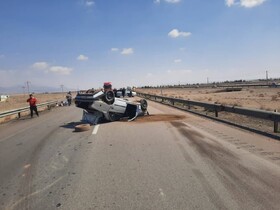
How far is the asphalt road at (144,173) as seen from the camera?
17.5ft

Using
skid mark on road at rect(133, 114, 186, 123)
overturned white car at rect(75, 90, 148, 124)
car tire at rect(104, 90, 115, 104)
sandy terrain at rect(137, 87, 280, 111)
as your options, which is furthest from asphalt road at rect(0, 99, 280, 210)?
sandy terrain at rect(137, 87, 280, 111)

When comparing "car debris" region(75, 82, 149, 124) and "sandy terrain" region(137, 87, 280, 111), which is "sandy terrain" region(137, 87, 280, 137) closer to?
"sandy terrain" region(137, 87, 280, 111)

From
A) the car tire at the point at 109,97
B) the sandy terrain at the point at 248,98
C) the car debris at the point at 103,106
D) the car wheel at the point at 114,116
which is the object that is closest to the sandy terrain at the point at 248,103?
the sandy terrain at the point at 248,98

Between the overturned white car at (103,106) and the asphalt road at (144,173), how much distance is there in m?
4.91

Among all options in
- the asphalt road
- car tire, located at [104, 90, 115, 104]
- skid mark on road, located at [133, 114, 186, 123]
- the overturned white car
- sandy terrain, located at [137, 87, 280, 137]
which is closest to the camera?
the asphalt road

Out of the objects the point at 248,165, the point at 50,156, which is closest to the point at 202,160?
the point at 248,165

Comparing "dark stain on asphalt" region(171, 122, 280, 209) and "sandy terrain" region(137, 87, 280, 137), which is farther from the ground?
"dark stain on asphalt" region(171, 122, 280, 209)

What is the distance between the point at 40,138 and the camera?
13.1 meters

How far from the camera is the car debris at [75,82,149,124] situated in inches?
655

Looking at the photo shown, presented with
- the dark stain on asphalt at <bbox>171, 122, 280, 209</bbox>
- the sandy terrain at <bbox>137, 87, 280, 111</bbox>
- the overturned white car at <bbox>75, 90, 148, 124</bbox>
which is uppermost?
the overturned white car at <bbox>75, 90, 148, 124</bbox>

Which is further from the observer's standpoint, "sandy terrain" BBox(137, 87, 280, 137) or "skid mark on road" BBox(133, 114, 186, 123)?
"skid mark on road" BBox(133, 114, 186, 123)

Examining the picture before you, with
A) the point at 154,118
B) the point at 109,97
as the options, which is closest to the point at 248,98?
the point at 154,118

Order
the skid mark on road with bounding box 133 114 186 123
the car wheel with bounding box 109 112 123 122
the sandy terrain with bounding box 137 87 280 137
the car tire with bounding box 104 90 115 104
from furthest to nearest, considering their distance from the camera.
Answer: the skid mark on road with bounding box 133 114 186 123 → the car wheel with bounding box 109 112 123 122 → the car tire with bounding box 104 90 115 104 → the sandy terrain with bounding box 137 87 280 137

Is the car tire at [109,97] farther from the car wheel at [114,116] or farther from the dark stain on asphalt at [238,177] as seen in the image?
the dark stain on asphalt at [238,177]
